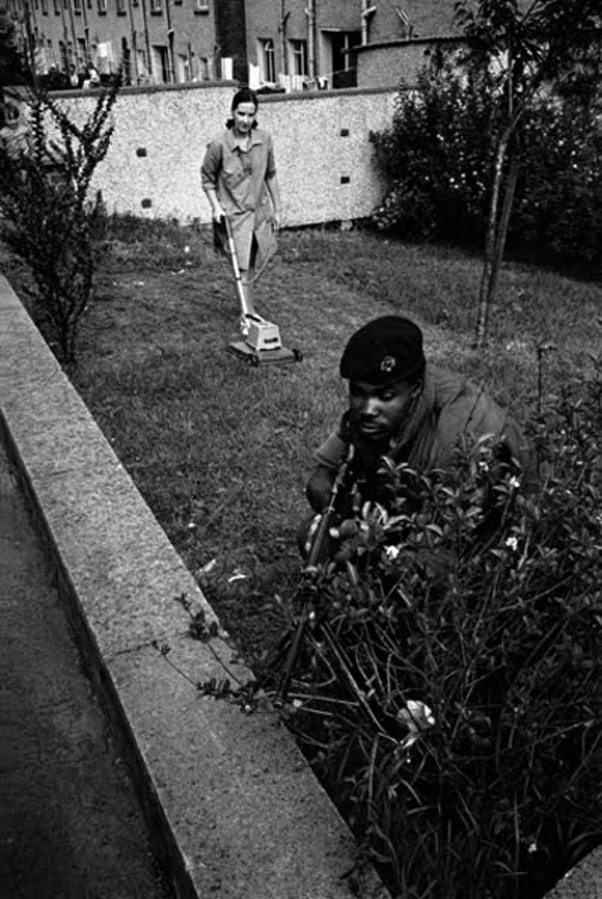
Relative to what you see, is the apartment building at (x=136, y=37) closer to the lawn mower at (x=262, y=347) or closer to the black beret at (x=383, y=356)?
the lawn mower at (x=262, y=347)

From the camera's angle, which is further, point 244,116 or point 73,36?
point 73,36

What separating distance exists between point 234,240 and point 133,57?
3116cm

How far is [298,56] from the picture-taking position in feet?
91.3

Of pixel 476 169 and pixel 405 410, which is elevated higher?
pixel 405 410

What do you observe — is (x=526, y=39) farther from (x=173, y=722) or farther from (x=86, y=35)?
(x=86, y=35)

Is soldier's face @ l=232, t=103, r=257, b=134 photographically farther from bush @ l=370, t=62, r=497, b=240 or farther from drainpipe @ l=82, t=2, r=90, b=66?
drainpipe @ l=82, t=2, r=90, b=66

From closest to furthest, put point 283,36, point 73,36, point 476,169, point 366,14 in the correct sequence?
point 476,169, point 366,14, point 283,36, point 73,36

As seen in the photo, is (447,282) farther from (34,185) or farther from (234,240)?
(34,185)

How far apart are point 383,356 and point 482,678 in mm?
1006

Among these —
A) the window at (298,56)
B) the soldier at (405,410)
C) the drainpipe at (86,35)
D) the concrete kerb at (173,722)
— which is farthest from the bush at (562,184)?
the drainpipe at (86,35)

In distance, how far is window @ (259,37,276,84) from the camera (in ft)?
95.0

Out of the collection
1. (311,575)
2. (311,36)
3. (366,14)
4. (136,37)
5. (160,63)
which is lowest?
(311,575)

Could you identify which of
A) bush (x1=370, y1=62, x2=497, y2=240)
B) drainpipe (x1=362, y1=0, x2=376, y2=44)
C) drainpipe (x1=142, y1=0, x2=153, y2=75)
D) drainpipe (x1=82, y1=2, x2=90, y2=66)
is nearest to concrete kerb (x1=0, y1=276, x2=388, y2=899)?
bush (x1=370, y1=62, x2=497, y2=240)

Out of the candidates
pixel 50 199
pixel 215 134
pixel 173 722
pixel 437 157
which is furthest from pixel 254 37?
pixel 173 722
